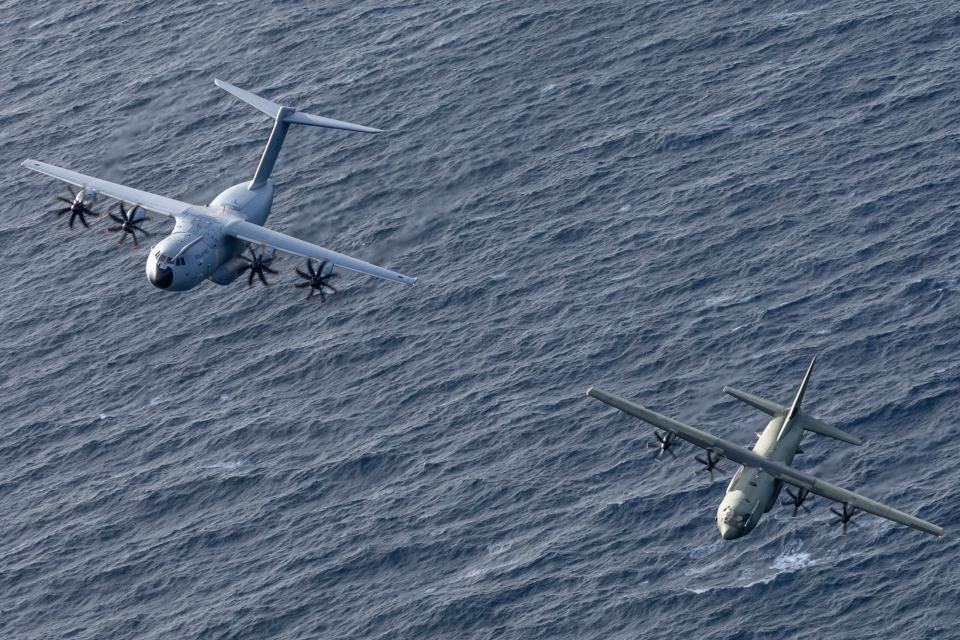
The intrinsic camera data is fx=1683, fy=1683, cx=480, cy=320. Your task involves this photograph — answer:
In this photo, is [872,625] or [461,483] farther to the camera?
[461,483]

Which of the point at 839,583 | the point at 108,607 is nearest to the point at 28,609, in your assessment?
the point at 108,607

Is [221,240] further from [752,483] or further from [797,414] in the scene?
[797,414]

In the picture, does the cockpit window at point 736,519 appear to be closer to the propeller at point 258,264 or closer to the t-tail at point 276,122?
the propeller at point 258,264

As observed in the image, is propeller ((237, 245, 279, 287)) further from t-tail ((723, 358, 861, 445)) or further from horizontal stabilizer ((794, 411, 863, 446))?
horizontal stabilizer ((794, 411, 863, 446))

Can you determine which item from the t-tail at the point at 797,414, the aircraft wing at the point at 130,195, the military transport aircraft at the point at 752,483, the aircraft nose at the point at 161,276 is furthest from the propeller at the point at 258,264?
the t-tail at the point at 797,414

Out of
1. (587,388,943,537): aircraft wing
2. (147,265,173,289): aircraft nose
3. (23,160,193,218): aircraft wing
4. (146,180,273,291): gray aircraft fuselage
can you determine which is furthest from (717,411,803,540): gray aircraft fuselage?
(23,160,193,218): aircraft wing

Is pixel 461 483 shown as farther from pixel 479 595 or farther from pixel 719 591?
pixel 719 591

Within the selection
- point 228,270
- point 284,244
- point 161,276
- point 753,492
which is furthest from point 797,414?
point 161,276
